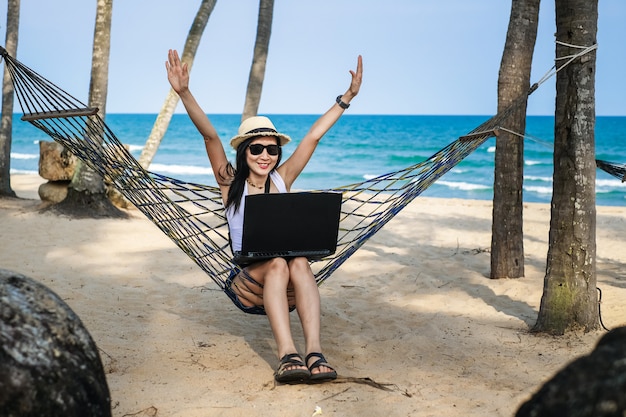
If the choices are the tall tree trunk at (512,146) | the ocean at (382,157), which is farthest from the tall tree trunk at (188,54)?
the ocean at (382,157)

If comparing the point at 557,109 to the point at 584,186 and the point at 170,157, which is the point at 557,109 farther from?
the point at 170,157

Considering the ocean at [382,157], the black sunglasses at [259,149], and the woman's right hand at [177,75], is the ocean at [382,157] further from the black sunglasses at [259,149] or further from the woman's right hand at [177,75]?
the woman's right hand at [177,75]

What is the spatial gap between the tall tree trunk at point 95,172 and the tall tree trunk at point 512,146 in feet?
11.5

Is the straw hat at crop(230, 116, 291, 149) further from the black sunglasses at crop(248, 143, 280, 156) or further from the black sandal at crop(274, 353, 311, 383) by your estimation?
the black sandal at crop(274, 353, 311, 383)

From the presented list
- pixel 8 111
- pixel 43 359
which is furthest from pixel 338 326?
pixel 8 111

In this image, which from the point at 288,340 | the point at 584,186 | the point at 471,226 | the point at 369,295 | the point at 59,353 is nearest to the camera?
the point at 59,353

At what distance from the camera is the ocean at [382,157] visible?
54.3ft

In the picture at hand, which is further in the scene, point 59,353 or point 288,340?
point 288,340

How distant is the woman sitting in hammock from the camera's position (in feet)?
8.99

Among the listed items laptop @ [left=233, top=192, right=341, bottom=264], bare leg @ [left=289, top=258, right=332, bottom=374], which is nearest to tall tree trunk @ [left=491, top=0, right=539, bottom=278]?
laptop @ [left=233, top=192, right=341, bottom=264]

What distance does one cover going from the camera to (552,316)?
11.0 ft

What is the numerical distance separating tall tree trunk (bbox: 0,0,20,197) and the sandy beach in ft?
5.28

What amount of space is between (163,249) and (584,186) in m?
3.32

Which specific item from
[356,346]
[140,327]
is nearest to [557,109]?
[356,346]
